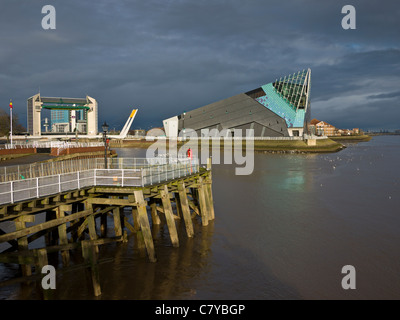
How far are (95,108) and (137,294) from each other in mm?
103684

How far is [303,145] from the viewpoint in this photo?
277 feet

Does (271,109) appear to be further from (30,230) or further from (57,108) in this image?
(30,230)

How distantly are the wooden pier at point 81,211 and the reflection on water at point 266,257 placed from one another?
0.77 meters

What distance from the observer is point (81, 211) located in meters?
14.2

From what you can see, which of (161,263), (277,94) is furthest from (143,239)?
(277,94)

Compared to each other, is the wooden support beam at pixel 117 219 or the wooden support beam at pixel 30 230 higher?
the wooden support beam at pixel 30 230

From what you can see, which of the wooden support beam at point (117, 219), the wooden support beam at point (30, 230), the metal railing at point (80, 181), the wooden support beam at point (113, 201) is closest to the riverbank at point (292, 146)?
the metal railing at point (80, 181)

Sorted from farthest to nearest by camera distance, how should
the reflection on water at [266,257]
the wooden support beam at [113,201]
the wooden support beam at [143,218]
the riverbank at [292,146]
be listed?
the riverbank at [292,146] < the wooden support beam at [113,201] < the wooden support beam at [143,218] < the reflection on water at [266,257]

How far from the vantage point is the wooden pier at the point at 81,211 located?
10.6 meters

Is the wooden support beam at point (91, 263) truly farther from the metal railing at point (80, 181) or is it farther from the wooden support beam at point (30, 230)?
the metal railing at point (80, 181)

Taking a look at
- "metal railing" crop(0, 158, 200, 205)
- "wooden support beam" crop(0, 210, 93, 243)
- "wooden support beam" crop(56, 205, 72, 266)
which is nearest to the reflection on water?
"wooden support beam" crop(56, 205, 72, 266)

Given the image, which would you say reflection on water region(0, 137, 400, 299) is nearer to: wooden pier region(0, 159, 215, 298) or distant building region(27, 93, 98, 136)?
wooden pier region(0, 159, 215, 298)
